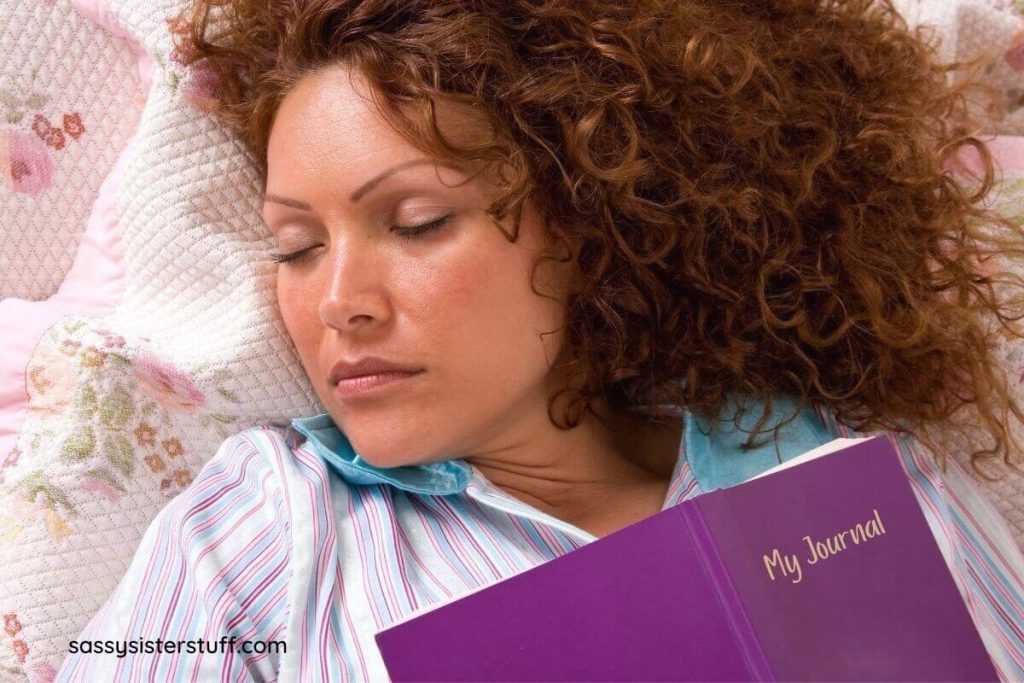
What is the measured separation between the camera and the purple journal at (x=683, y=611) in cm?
82

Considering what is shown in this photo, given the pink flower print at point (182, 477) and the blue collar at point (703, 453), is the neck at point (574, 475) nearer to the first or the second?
the blue collar at point (703, 453)

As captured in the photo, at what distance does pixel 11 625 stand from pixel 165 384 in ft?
1.06

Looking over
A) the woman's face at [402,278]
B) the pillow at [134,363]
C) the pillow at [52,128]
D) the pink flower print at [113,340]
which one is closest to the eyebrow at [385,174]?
the woman's face at [402,278]

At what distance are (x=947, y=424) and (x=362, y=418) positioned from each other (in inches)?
31.5

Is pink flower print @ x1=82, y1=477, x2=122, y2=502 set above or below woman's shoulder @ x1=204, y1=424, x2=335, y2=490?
above

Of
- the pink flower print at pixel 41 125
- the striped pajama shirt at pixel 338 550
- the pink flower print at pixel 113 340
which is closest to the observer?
the striped pajama shirt at pixel 338 550

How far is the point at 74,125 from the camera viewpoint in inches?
58.3

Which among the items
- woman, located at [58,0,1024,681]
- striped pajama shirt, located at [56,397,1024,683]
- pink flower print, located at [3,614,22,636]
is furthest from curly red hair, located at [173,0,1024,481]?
pink flower print, located at [3,614,22,636]

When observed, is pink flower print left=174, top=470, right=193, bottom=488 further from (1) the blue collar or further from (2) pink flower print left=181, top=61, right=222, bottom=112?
(2) pink flower print left=181, top=61, right=222, bottom=112

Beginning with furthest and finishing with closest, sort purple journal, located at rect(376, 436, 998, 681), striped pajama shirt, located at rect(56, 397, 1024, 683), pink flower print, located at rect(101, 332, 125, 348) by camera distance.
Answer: pink flower print, located at rect(101, 332, 125, 348) → striped pajama shirt, located at rect(56, 397, 1024, 683) → purple journal, located at rect(376, 436, 998, 681)

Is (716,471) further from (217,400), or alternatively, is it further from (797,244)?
(217,400)

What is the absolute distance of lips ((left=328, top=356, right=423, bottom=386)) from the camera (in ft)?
3.83

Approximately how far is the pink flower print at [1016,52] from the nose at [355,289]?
114 centimetres

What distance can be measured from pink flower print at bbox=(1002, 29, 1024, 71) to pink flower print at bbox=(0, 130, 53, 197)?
1442mm
